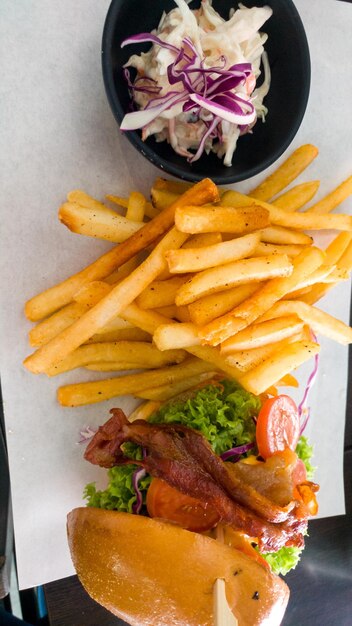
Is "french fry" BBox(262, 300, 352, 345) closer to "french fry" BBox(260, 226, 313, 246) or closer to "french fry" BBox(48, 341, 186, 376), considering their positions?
"french fry" BBox(260, 226, 313, 246)

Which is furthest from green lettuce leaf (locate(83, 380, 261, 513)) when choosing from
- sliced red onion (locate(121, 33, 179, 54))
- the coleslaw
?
sliced red onion (locate(121, 33, 179, 54))

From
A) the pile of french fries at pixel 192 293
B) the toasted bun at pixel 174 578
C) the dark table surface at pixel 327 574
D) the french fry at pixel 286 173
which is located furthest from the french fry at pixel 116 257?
the dark table surface at pixel 327 574

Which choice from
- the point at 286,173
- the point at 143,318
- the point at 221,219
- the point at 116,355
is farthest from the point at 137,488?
the point at 286,173

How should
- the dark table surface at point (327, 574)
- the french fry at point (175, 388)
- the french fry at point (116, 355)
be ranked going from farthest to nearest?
1. the dark table surface at point (327, 574)
2. the french fry at point (175, 388)
3. the french fry at point (116, 355)

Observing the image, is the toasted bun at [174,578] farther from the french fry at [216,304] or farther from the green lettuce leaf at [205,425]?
the french fry at [216,304]

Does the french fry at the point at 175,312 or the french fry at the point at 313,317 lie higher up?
the french fry at the point at 175,312

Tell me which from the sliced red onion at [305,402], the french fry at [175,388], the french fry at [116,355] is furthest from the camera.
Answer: the sliced red onion at [305,402]

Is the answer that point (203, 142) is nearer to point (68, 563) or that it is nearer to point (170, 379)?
point (170, 379)

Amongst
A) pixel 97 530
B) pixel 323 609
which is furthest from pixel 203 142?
pixel 323 609
